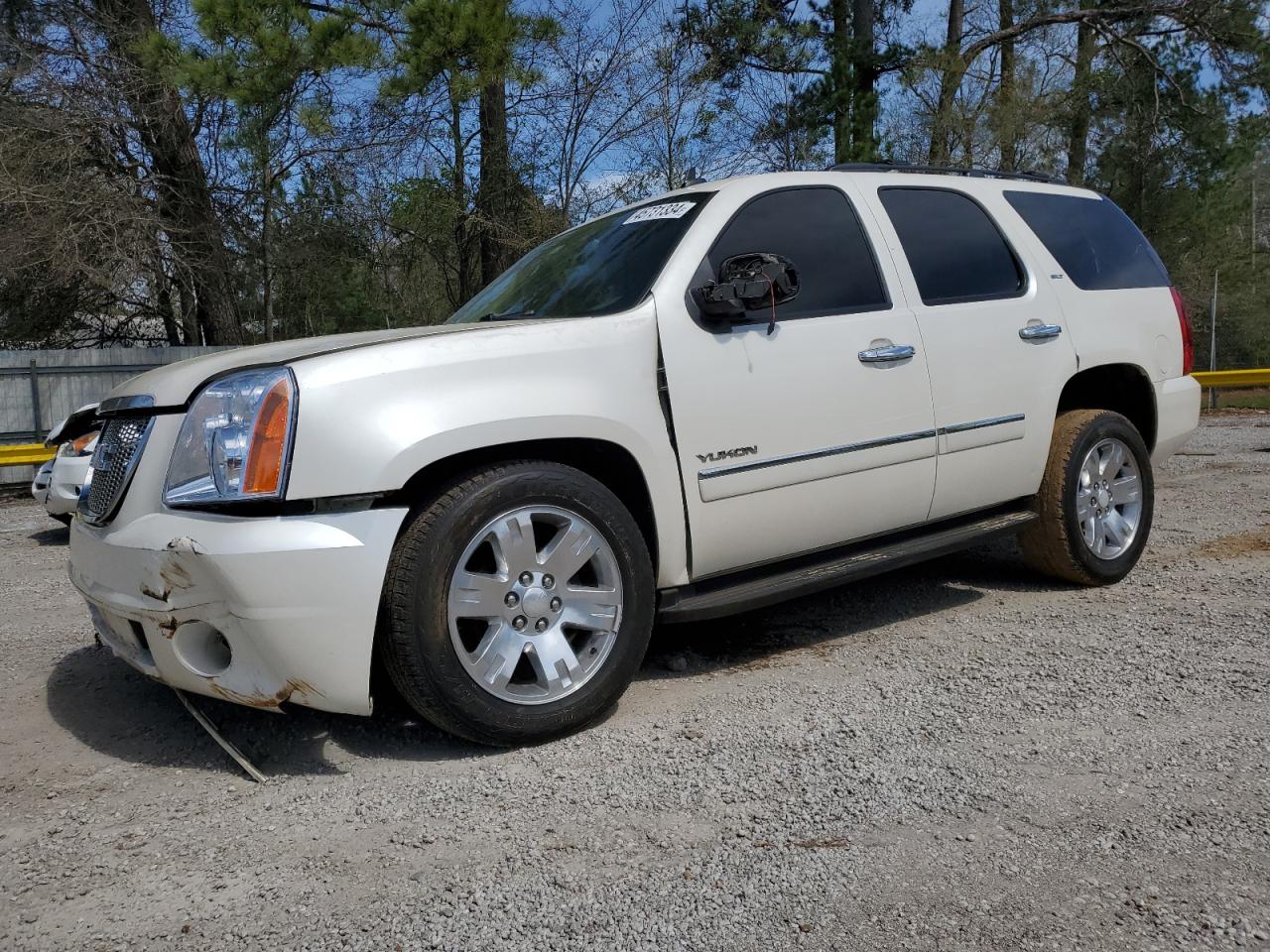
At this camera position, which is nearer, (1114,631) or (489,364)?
(489,364)

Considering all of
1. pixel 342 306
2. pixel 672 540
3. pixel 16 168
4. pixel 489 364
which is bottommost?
pixel 672 540

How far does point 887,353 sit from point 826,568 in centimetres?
85

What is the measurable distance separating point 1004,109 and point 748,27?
599 cm

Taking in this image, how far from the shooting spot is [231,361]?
3133mm

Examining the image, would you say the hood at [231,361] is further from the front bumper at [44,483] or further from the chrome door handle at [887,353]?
the front bumper at [44,483]

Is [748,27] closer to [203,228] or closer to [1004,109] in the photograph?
[1004,109]

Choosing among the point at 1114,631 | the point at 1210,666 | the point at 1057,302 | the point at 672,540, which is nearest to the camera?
the point at 672,540

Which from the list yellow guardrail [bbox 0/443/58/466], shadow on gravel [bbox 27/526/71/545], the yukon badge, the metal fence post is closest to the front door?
the yukon badge

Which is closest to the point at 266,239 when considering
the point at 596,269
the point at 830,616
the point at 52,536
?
the point at 52,536

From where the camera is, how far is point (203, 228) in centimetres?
1589

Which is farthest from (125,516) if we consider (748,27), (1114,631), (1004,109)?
(1004,109)

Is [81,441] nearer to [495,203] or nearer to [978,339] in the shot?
[978,339]

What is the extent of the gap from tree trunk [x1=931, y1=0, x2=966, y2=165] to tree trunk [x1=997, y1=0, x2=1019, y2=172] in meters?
1.42

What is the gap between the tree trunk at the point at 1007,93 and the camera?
62.3 feet
